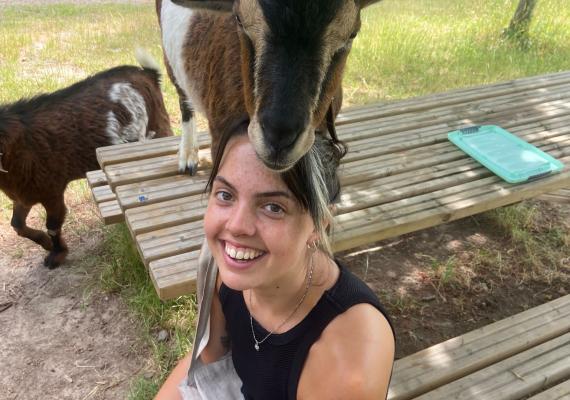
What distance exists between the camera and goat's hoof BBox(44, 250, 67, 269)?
12.3 feet

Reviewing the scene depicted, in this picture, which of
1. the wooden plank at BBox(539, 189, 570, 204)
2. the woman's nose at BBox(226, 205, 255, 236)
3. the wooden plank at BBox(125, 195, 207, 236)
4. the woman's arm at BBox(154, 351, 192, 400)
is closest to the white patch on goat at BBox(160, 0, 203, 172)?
the wooden plank at BBox(125, 195, 207, 236)

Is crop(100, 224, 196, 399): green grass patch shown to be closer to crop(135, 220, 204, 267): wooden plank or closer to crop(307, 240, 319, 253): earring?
crop(135, 220, 204, 267): wooden plank

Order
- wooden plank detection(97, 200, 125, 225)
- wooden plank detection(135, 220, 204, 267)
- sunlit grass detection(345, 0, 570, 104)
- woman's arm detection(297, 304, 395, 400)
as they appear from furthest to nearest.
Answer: sunlit grass detection(345, 0, 570, 104)
wooden plank detection(97, 200, 125, 225)
wooden plank detection(135, 220, 204, 267)
woman's arm detection(297, 304, 395, 400)

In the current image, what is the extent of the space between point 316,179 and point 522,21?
25.2ft

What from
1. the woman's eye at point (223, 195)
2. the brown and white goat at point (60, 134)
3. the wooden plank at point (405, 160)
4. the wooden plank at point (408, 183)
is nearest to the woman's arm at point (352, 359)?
the woman's eye at point (223, 195)

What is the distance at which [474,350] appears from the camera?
2.20m

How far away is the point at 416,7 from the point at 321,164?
9985mm

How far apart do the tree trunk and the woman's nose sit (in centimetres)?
774

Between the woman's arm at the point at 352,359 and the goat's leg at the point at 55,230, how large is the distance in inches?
112

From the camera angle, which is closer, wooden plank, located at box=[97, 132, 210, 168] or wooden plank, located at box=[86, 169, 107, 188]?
wooden plank, located at box=[97, 132, 210, 168]

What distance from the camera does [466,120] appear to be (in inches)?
145

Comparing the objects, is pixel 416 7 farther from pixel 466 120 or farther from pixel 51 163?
pixel 51 163

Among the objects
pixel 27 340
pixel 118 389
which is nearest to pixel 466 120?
pixel 118 389

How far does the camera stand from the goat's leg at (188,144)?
3080 millimetres
